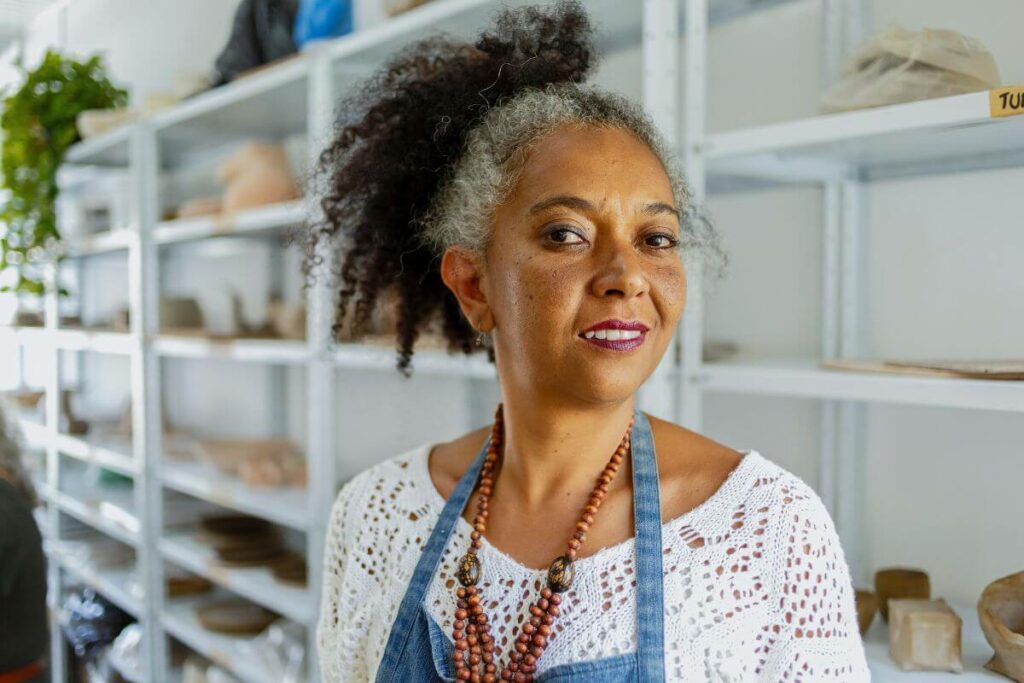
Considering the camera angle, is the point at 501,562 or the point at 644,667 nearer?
the point at 644,667

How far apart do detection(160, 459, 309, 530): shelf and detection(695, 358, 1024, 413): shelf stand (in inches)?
45.2

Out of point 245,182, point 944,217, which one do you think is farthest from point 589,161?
point 245,182

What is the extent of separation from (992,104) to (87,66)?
128 inches

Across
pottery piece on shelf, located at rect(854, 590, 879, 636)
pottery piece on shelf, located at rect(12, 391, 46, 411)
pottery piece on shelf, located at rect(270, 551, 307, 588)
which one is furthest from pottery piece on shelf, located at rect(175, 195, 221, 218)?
pottery piece on shelf, located at rect(12, 391, 46, 411)

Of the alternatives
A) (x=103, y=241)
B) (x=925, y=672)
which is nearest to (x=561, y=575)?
(x=925, y=672)

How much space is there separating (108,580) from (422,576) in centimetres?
259

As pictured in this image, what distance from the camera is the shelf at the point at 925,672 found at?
1.13 meters

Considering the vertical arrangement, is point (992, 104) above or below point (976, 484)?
above

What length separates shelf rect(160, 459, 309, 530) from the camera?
2.16 meters

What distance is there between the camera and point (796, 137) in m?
1.24

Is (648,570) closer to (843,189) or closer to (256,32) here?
(843,189)

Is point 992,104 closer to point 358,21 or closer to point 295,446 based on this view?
point 358,21

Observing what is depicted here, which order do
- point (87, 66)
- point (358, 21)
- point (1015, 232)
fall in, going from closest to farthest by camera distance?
1. point (1015, 232)
2. point (358, 21)
3. point (87, 66)

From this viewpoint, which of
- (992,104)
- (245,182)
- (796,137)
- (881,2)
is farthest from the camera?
(245,182)
